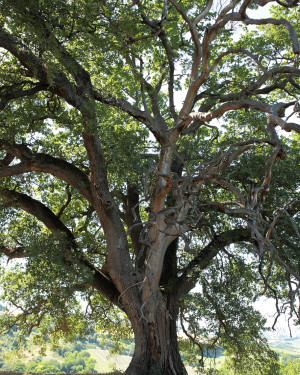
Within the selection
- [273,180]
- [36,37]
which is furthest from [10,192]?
[273,180]

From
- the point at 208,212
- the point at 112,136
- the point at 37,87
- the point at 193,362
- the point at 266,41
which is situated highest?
the point at 266,41

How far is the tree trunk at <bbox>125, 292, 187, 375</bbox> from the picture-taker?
26.6 ft

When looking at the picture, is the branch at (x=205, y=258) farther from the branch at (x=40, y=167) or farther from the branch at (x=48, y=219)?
the branch at (x=40, y=167)

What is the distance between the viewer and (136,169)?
8883mm

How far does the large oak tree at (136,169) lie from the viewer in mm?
7227

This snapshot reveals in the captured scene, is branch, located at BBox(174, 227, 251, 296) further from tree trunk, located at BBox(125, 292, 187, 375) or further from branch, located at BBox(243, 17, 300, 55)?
branch, located at BBox(243, 17, 300, 55)

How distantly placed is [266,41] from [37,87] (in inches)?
256

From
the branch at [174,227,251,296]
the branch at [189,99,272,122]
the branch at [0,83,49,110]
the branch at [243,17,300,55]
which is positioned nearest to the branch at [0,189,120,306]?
the branch at [174,227,251,296]

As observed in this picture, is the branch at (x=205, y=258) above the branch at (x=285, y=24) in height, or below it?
below

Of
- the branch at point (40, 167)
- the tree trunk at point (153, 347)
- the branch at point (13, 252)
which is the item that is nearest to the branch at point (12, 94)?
the branch at point (40, 167)

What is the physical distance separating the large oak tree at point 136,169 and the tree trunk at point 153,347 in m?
0.03

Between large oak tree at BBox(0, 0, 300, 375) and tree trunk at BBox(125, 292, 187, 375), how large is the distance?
0.09 feet

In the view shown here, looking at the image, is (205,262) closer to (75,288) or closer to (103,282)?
(103,282)

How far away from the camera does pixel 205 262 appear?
9.49 meters
